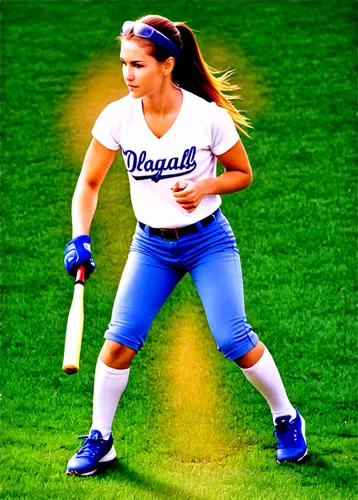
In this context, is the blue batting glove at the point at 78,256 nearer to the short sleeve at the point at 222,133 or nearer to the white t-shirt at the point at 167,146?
the white t-shirt at the point at 167,146

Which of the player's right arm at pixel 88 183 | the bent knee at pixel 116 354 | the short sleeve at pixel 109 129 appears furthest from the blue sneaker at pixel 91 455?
the short sleeve at pixel 109 129

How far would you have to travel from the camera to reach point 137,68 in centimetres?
424

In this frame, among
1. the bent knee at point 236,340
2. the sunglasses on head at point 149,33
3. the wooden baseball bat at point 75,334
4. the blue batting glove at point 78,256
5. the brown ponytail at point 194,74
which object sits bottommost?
the bent knee at point 236,340

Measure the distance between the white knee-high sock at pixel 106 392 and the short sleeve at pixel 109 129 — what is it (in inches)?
41.1

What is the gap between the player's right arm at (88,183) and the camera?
4508mm

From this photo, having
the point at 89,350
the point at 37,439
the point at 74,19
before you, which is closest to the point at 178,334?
the point at 89,350

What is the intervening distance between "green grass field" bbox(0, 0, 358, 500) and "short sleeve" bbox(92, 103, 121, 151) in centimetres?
160

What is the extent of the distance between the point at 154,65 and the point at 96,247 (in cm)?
323

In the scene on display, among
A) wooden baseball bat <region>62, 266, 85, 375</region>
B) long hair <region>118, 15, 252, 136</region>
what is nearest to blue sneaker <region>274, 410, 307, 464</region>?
wooden baseball bat <region>62, 266, 85, 375</region>

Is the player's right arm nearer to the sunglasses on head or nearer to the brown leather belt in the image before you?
the brown leather belt

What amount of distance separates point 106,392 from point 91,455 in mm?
317

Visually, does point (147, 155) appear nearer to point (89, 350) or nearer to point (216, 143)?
point (216, 143)

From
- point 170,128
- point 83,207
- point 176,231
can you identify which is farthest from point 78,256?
point 170,128

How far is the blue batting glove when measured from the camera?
4.34 metres
